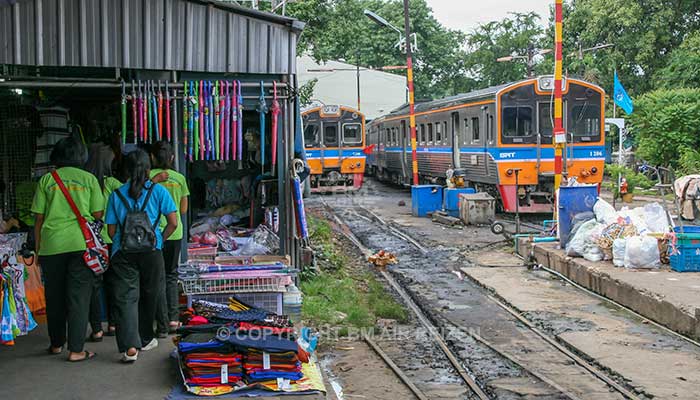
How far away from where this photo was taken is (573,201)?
1302cm

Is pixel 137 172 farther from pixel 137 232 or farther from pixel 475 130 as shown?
pixel 475 130

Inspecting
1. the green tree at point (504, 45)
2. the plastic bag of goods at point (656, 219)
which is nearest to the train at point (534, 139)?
the plastic bag of goods at point (656, 219)

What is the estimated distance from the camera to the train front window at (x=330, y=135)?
2752 cm

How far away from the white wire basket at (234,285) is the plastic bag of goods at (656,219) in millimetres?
6379

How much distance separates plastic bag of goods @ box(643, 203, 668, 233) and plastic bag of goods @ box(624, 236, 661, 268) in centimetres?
59

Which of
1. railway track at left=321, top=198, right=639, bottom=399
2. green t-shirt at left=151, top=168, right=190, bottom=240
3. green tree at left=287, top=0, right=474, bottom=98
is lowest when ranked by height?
railway track at left=321, top=198, right=639, bottom=399

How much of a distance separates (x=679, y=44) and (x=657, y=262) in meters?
28.9

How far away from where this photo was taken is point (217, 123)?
339 inches

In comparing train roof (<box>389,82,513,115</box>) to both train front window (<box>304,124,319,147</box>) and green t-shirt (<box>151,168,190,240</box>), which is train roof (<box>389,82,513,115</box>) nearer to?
train front window (<box>304,124,319,147</box>)

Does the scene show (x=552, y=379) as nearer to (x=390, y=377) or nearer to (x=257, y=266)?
(x=390, y=377)

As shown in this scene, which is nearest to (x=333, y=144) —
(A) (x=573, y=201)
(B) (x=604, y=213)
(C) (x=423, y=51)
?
(A) (x=573, y=201)

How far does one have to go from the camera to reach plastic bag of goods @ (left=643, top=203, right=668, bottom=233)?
11.8 meters

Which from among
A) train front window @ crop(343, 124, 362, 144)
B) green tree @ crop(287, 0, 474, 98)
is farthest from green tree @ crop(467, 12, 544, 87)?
train front window @ crop(343, 124, 362, 144)

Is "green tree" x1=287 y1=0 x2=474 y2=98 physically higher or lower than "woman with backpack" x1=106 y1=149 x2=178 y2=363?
higher
